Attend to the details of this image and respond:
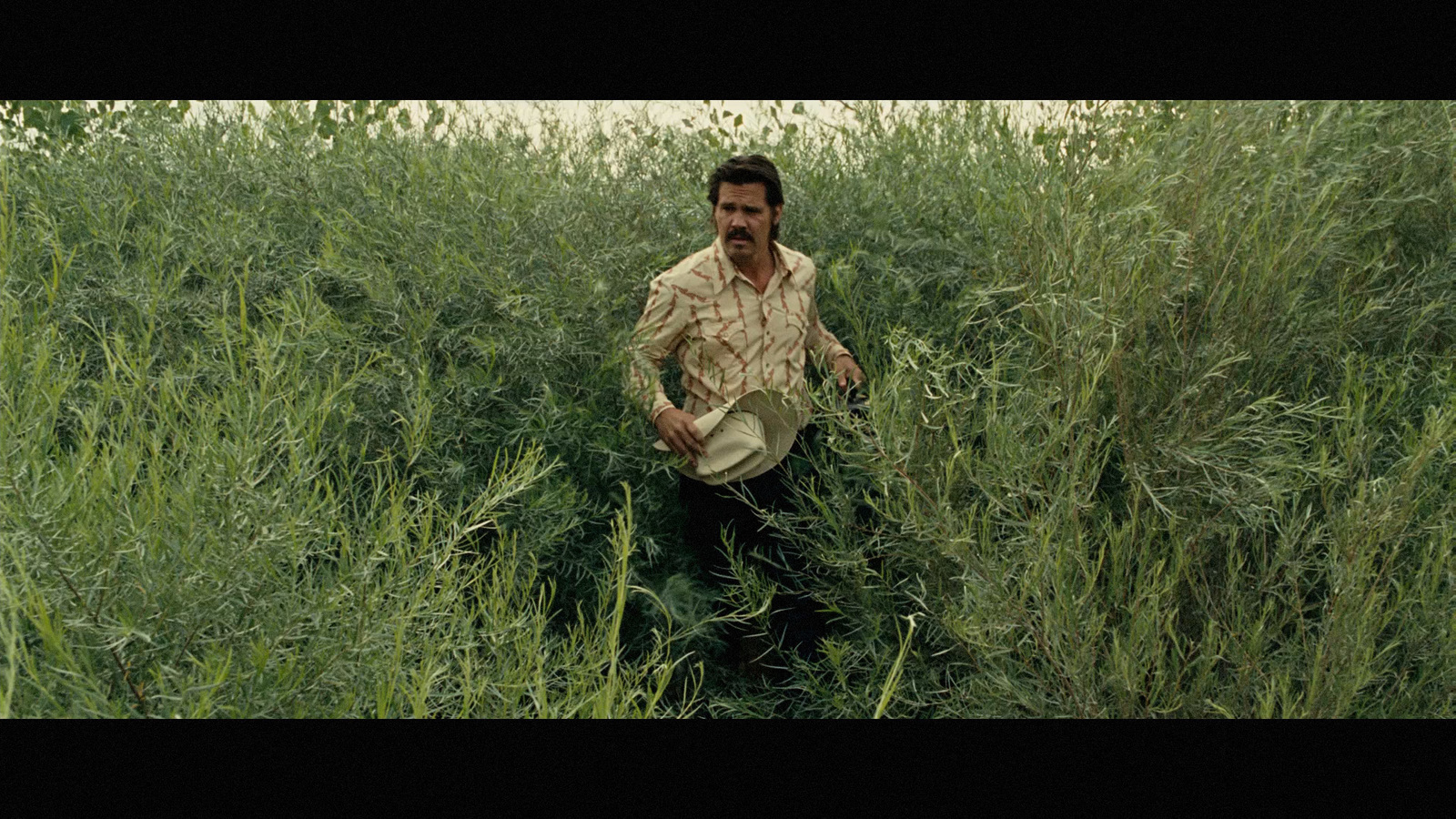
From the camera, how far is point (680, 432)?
11.5ft

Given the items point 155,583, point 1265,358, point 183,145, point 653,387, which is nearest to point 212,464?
point 155,583

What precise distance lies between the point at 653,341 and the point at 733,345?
27 centimetres

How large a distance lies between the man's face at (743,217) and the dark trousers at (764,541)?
2.18 ft

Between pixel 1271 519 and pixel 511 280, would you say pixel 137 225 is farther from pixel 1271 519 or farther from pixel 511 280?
pixel 1271 519

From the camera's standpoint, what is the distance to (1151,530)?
108 inches

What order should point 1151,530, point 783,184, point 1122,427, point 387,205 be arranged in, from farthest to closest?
point 783,184 → point 387,205 → point 1122,427 → point 1151,530

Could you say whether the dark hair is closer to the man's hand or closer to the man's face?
the man's face

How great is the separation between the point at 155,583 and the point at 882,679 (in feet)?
6.91

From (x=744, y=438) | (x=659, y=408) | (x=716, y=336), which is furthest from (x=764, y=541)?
(x=716, y=336)

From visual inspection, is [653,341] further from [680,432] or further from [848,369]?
[848,369]

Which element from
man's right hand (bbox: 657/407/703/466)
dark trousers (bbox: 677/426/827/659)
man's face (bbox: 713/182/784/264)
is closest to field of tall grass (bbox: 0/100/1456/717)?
dark trousers (bbox: 677/426/827/659)

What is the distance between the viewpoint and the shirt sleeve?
3.60 meters

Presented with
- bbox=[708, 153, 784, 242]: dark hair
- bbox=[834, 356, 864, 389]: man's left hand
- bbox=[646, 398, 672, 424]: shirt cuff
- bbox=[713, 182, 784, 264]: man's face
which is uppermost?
bbox=[708, 153, 784, 242]: dark hair

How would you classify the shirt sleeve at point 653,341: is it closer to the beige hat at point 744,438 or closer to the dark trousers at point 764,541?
the beige hat at point 744,438
